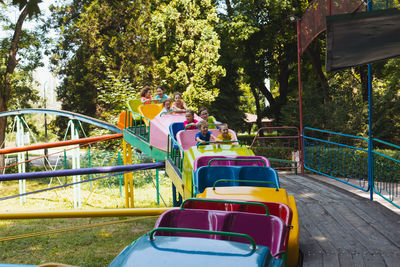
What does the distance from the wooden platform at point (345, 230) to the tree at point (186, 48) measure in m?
16.3

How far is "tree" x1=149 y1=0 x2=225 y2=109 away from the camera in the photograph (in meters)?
23.4

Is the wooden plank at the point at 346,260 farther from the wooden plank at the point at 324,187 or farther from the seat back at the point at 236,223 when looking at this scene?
the wooden plank at the point at 324,187

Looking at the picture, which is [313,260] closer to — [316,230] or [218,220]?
[316,230]

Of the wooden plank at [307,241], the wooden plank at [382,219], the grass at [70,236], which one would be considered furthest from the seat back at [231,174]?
the grass at [70,236]

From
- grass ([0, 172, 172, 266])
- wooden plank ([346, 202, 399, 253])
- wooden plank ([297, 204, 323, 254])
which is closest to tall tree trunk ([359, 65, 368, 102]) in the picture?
grass ([0, 172, 172, 266])

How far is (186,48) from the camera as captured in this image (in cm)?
2361

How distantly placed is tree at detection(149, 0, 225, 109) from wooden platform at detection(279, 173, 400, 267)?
16.3 m

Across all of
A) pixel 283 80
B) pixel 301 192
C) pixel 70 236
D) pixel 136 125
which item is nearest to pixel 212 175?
pixel 301 192

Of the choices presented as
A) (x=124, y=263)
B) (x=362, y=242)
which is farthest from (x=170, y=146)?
(x=124, y=263)

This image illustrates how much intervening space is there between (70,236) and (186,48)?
588 inches

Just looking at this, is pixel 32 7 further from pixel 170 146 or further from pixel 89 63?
pixel 89 63

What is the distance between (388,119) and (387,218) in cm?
1343

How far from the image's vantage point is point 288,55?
25078 millimetres

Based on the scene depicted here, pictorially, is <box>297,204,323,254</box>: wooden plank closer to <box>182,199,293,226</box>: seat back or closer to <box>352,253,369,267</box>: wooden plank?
<box>352,253,369,267</box>: wooden plank
